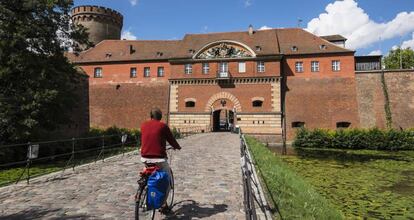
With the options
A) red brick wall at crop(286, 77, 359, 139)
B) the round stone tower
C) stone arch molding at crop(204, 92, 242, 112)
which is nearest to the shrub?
red brick wall at crop(286, 77, 359, 139)

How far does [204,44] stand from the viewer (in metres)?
40.1

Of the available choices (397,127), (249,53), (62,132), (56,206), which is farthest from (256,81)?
(56,206)

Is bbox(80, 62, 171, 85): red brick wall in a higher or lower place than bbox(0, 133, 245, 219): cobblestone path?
higher

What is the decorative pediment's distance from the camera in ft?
123

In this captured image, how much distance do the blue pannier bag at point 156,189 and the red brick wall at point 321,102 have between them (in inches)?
1261

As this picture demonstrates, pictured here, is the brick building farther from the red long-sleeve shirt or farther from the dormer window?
the red long-sleeve shirt

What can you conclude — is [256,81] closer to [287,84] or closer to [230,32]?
[287,84]

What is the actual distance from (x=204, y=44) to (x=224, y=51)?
330 centimetres

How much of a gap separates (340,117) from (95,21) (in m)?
32.3

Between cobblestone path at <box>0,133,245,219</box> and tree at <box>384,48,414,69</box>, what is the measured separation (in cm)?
5636

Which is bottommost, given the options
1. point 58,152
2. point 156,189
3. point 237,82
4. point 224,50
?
point 58,152

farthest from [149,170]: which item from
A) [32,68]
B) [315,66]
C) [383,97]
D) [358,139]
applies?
[383,97]

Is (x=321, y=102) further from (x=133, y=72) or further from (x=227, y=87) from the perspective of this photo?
(x=133, y=72)

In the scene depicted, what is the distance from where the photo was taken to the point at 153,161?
5.89 meters
